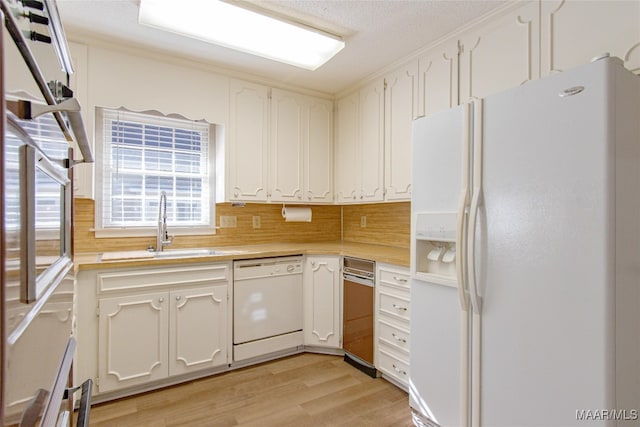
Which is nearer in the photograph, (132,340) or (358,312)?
(132,340)

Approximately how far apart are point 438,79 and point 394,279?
141 cm

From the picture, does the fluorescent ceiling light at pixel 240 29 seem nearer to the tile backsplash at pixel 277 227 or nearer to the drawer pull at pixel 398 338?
the tile backsplash at pixel 277 227

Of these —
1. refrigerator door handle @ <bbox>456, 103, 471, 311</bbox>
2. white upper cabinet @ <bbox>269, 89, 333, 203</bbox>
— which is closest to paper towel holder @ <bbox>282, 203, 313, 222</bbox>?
white upper cabinet @ <bbox>269, 89, 333, 203</bbox>

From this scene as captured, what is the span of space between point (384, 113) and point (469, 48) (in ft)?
2.69

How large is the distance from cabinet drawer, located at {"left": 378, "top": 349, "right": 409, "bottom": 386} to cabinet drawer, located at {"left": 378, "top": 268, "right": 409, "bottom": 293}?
0.47 metres

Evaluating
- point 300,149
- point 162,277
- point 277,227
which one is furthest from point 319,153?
point 162,277

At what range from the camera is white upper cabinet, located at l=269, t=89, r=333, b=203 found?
307 cm

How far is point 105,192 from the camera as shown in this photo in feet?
8.48

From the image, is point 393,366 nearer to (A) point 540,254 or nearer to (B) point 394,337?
(B) point 394,337

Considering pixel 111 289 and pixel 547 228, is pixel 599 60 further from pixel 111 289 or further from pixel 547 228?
pixel 111 289

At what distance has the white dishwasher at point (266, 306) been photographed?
2553 mm

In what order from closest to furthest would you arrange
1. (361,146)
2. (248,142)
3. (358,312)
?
(358,312), (248,142), (361,146)

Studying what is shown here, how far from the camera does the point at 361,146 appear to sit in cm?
306

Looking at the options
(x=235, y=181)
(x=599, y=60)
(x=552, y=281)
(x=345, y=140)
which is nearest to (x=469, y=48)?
(x=599, y=60)
